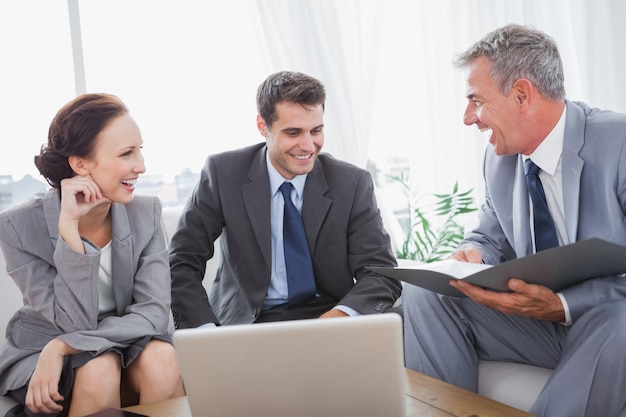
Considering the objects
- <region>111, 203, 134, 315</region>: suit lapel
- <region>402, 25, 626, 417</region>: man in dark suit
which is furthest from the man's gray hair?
<region>111, 203, 134, 315</region>: suit lapel

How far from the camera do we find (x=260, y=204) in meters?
2.54

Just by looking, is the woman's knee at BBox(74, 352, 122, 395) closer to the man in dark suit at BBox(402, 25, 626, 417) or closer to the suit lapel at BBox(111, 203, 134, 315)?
the suit lapel at BBox(111, 203, 134, 315)

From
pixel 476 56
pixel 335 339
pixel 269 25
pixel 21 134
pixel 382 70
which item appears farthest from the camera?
pixel 382 70

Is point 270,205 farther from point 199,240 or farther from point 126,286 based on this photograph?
point 126,286

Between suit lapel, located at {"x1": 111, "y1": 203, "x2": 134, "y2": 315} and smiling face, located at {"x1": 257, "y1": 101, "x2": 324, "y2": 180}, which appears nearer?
suit lapel, located at {"x1": 111, "y1": 203, "x2": 134, "y2": 315}

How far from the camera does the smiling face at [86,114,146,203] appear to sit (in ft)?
7.11

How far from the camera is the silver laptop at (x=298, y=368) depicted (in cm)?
127

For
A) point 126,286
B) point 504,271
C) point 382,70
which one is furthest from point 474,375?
point 382,70

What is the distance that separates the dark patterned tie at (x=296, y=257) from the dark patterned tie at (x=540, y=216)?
79 centimetres

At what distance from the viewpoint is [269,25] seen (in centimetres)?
379

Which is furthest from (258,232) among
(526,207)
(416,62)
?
(416,62)

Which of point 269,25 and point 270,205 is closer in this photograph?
point 270,205

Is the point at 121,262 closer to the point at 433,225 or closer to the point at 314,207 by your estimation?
the point at 314,207

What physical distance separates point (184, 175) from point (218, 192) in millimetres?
1346
